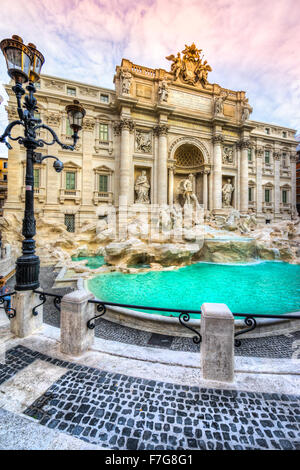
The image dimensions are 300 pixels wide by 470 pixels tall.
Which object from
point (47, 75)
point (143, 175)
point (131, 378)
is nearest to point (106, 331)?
point (131, 378)

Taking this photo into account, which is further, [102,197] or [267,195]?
[267,195]

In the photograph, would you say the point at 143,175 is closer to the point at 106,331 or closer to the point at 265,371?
the point at 106,331

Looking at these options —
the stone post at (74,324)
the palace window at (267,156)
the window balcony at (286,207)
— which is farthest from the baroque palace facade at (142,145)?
the stone post at (74,324)

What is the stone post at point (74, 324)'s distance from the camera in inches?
103

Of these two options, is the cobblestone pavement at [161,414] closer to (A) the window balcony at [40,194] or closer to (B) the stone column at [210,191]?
(A) the window balcony at [40,194]

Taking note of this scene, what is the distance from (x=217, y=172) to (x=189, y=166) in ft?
10.6

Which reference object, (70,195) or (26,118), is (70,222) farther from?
(26,118)

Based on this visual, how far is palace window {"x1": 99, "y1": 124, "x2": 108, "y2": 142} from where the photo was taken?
59.3ft

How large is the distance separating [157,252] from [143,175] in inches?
402

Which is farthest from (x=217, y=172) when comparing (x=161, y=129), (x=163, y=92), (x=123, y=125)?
(x=123, y=125)

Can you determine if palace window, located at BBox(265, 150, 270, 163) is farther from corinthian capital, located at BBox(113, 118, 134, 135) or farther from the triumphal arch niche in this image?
corinthian capital, located at BBox(113, 118, 134, 135)

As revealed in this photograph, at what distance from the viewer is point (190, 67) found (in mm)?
19641

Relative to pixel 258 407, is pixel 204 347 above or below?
above

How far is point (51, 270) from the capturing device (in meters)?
9.87
